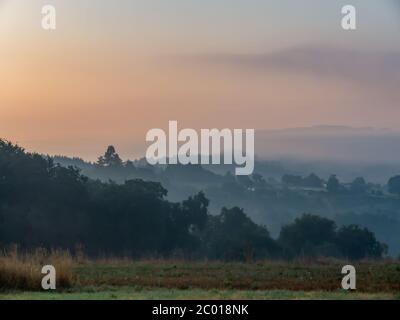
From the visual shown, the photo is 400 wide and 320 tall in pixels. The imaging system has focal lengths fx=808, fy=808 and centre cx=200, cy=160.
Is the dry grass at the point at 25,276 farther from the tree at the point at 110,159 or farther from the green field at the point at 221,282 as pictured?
the tree at the point at 110,159

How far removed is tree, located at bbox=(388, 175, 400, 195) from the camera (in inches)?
1027

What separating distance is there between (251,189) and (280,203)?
5.75ft

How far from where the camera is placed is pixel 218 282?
54.4ft

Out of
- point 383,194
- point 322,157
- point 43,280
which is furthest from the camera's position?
point 383,194

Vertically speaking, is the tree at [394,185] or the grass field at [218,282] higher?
the tree at [394,185]

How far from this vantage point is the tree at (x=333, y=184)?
28288 millimetres

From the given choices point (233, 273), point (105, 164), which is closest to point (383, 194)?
point (105, 164)

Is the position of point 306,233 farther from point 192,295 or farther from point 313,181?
point 192,295

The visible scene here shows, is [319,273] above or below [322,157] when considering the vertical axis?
below

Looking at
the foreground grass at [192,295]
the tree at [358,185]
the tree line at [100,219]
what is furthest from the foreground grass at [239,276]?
the tree line at [100,219]

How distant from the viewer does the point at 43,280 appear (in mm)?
15289

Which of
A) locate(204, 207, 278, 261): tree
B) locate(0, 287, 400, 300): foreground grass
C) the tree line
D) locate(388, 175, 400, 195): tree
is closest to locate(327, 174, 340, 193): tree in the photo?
locate(388, 175, 400, 195): tree

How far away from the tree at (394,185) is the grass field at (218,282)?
5427mm
